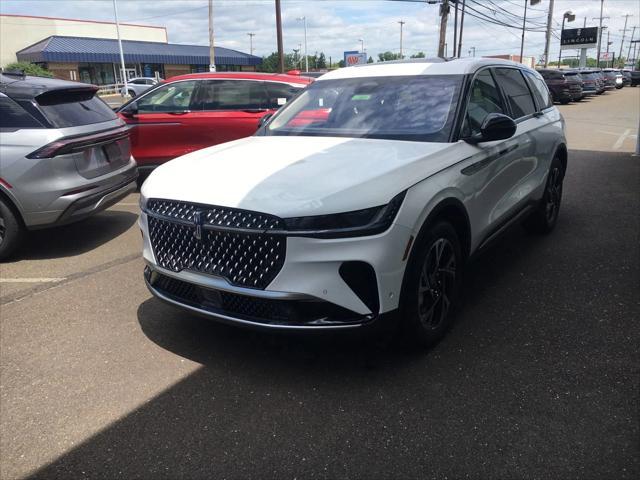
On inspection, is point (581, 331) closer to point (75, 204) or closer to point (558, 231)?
point (558, 231)

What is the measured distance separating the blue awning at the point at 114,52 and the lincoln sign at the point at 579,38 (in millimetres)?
41848

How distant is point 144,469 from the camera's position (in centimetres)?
249

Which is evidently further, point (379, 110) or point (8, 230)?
point (8, 230)

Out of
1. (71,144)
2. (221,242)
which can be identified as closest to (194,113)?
(71,144)

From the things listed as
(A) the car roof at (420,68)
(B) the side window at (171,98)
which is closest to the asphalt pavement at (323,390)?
(A) the car roof at (420,68)

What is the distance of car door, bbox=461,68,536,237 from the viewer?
12.6 ft

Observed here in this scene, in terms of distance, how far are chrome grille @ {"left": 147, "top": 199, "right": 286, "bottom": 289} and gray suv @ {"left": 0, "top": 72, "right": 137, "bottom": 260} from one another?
97.8 inches

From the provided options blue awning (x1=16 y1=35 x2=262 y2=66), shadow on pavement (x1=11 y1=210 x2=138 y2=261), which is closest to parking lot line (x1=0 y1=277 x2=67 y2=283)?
shadow on pavement (x1=11 y1=210 x2=138 y2=261)

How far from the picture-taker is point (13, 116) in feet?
17.1

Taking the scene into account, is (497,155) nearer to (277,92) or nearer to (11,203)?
(11,203)

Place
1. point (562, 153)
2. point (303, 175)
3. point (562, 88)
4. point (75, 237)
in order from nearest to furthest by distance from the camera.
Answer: point (303, 175) < point (562, 153) < point (75, 237) < point (562, 88)

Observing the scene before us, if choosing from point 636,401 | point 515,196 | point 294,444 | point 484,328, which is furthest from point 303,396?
point 515,196

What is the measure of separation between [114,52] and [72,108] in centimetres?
5130

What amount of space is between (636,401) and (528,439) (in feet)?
2.50
